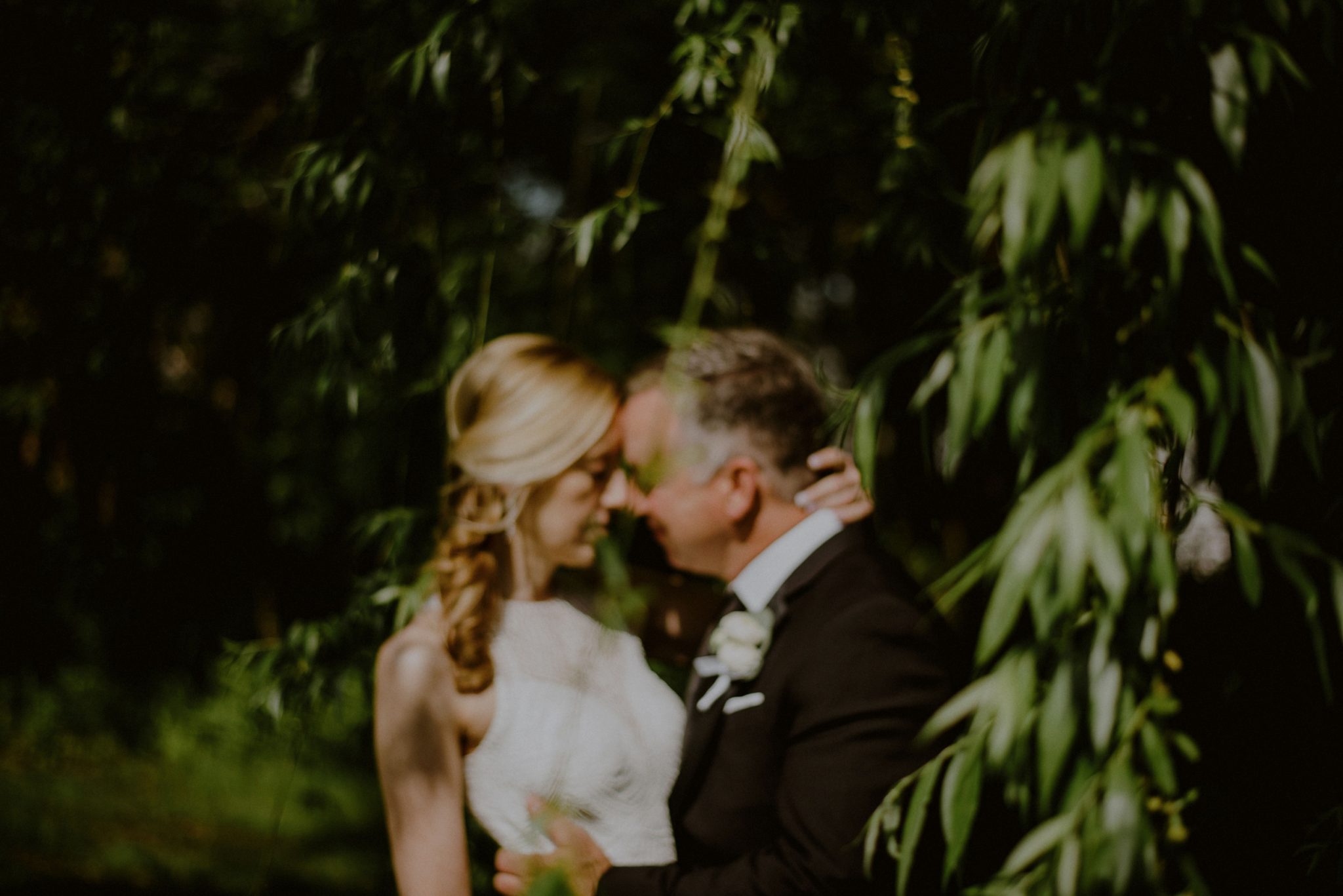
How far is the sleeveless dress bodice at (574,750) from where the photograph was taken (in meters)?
2.40

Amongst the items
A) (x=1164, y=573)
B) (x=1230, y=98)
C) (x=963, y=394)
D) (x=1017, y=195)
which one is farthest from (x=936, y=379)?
(x=1230, y=98)

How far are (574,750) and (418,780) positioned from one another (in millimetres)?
366

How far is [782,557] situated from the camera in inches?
91.0

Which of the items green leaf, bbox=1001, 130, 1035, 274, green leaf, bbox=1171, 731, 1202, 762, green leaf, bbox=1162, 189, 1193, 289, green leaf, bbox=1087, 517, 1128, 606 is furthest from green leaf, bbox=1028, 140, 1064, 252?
green leaf, bbox=1171, 731, 1202, 762

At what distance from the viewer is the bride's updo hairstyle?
243 cm

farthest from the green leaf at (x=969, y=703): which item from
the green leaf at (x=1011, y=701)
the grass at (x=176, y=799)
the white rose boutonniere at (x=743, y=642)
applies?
→ the grass at (x=176, y=799)

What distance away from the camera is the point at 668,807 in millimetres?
2252

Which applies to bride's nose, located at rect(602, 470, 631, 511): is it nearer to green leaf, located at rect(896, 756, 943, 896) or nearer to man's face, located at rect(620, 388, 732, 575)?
man's face, located at rect(620, 388, 732, 575)

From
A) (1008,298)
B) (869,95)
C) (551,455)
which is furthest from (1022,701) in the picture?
(869,95)

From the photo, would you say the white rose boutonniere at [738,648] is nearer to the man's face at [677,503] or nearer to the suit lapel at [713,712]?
the suit lapel at [713,712]

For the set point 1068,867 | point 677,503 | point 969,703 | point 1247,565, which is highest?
point 1247,565

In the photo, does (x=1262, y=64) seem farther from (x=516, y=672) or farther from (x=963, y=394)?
(x=516, y=672)

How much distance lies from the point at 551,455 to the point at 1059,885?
1.51 metres

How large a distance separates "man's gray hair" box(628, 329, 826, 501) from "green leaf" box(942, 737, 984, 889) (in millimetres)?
1021
